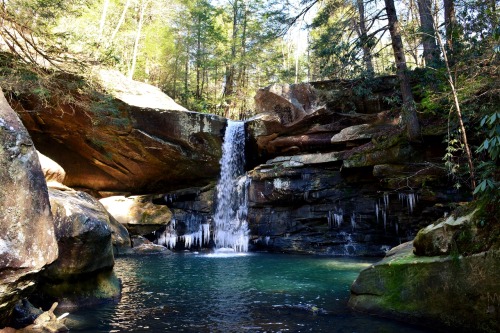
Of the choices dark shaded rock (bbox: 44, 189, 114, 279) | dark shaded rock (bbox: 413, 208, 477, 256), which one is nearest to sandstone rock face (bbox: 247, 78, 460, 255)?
dark shaded rock (bbox: 413, 208, 477, 256)

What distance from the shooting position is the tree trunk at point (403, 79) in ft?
37.1

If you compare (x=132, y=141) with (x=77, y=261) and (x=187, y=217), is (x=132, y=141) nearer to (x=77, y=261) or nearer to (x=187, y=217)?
(x=187, y=217)

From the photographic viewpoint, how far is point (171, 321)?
5492 millimetres

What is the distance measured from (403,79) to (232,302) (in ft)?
30.6

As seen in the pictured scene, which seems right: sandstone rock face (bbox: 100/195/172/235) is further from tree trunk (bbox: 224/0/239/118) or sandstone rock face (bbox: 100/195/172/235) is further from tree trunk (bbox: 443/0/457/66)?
tree trunk (bbox: 443/0/457/66)

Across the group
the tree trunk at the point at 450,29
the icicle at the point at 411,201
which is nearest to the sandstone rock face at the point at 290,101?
the icicle at the point at 411,201

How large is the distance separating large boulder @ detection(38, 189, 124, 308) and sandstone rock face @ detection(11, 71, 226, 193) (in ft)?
30.0

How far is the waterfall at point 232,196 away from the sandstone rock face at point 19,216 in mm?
12850

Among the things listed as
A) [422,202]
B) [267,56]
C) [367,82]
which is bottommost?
[422,202]

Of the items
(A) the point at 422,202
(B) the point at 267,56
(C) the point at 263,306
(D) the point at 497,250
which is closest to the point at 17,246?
(C) the point at 263,306

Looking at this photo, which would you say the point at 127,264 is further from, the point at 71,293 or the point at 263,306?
the point at 263,306

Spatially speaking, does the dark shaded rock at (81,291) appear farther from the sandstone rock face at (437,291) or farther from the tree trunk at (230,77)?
the tree trunk at (230,77)

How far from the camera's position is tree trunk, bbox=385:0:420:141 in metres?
11.3

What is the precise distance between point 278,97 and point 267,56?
34.5ft
